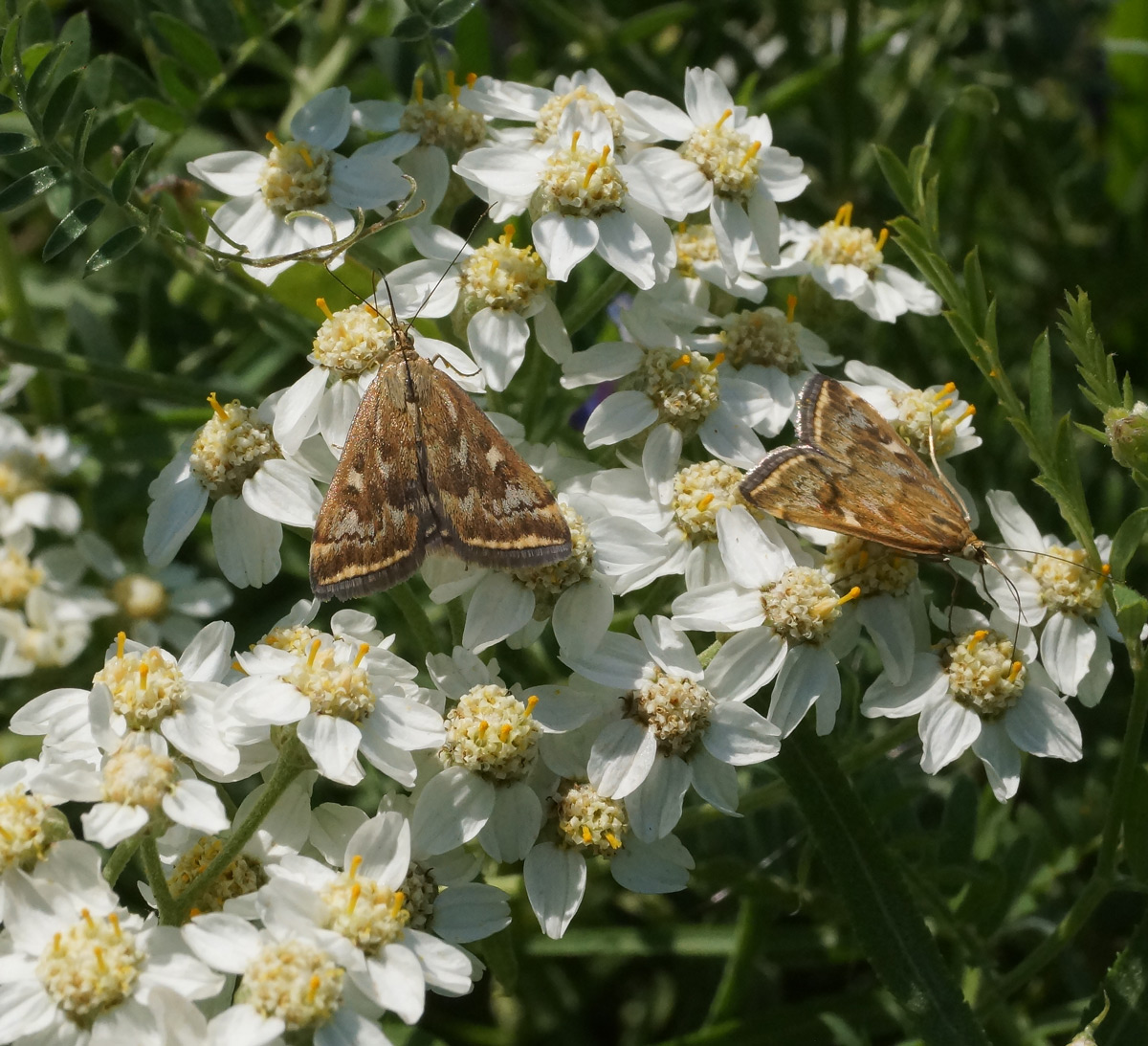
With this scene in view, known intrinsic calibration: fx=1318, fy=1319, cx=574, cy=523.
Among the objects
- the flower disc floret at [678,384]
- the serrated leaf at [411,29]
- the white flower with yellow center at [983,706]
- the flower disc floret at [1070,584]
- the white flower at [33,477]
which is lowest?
the white flower at [33,477]

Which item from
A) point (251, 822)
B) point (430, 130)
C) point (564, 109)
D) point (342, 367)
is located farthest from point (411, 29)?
point (251, 822)

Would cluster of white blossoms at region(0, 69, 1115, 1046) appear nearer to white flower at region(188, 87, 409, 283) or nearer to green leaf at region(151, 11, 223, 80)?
white flower at region(188, 87, 409, 283)

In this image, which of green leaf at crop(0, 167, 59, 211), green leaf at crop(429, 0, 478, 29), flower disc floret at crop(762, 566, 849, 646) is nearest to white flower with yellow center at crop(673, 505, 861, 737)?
flower disc floret at crop(762, 566, 849, 646)

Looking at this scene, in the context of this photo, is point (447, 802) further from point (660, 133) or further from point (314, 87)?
point (314, 87)

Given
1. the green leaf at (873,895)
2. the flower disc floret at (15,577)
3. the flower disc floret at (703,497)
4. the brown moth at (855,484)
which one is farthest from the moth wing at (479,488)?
the flower disc floret at (15,577)

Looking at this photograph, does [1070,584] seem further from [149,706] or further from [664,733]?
[149,706]

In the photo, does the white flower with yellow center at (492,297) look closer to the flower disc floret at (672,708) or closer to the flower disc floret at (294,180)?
the flower disc floret at (294,180)

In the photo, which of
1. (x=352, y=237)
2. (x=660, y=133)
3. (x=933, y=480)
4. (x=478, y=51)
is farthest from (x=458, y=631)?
(x=478, y=51)

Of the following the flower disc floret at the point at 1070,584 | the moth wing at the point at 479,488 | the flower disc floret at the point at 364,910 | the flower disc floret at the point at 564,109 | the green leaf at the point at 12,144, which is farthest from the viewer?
the flower disc floret at the point at 564,109
